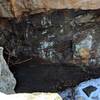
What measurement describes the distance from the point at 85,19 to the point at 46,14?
340 millimetres

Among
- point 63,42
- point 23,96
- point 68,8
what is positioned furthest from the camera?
point 63,42

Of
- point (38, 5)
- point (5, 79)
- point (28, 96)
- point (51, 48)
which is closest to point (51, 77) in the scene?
point (51, 48)

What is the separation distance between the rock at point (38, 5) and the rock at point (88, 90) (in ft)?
2.35

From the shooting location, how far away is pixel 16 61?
3.22 m

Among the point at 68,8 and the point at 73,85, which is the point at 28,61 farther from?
the point at 68,8

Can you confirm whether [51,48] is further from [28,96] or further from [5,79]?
[28,96]

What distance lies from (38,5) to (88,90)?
88 cm

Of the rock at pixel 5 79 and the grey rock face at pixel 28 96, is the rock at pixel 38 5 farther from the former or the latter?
the grey rock face at pixel 28 96

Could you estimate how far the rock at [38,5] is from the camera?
2.76 meters

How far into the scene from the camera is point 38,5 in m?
2.81

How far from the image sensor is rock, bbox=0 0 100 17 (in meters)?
2.76

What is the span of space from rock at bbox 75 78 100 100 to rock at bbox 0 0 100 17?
2.35 ft

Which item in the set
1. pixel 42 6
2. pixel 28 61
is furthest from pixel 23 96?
pixel 28 61

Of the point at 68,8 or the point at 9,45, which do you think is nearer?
the point at 68,8
